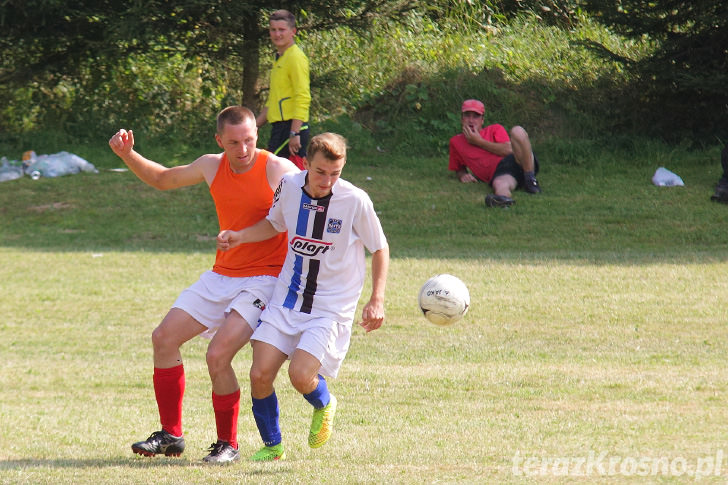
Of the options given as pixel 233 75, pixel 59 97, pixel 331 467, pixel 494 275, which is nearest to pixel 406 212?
pixel 494 275

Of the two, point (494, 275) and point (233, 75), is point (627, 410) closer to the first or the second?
point (494, 275)

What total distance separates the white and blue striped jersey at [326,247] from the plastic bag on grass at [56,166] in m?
11.2

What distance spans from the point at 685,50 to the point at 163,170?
38.8 feet

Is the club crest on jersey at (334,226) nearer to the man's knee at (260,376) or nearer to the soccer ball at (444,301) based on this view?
the man's knee at (260,376)

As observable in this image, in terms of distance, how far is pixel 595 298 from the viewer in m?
8.88

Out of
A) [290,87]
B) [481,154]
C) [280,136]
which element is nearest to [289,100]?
[290,87]

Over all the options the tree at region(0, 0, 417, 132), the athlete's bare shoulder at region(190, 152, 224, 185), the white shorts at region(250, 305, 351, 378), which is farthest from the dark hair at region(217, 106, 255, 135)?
the tree at region(0, 0, 417, 132)

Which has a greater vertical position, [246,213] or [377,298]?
[246,213]

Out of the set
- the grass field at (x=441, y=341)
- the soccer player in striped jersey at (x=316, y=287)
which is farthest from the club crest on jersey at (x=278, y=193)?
the grass field at (x=441, y=341)

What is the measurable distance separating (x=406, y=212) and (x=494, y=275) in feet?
11.1

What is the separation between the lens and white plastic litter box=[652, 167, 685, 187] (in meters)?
14.2

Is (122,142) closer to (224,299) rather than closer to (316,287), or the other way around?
(224,299)

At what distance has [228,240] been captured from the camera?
4785mm

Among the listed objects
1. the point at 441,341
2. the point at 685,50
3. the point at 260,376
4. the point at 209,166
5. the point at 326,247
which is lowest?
the point at 441,341
